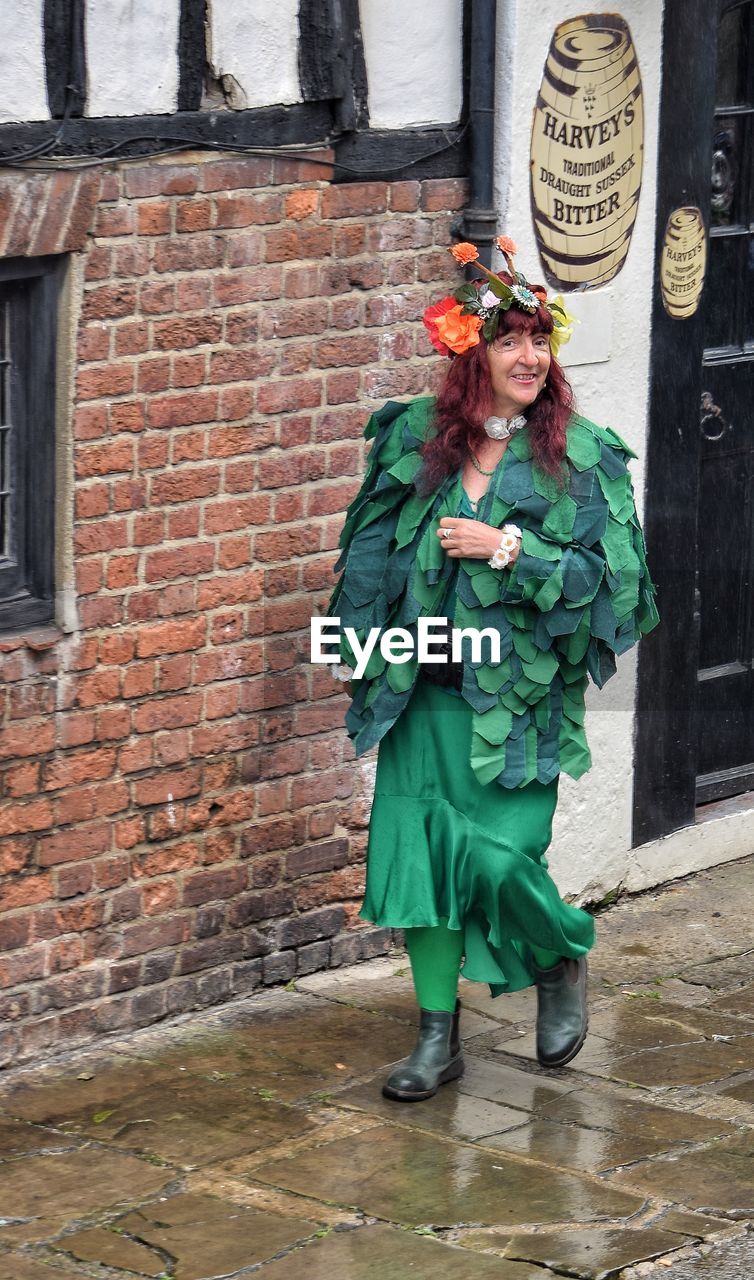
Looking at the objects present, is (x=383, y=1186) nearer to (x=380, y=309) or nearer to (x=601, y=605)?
(x=601, y=605)

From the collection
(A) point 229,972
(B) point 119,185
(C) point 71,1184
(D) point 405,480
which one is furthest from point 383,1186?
(B) point 119,185

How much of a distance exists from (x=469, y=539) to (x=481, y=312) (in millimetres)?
558

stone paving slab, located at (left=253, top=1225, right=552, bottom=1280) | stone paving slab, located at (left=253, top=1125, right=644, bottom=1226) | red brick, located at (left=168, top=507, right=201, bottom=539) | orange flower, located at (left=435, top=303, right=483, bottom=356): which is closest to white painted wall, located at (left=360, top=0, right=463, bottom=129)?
orange flower, located at (left=435, top=303, right=483, bottom=356)

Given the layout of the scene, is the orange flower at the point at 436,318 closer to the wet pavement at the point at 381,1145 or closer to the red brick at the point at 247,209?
the red brick at the point at 247,209

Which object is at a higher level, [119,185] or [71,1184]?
[119,185]

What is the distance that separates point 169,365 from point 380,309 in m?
0.81

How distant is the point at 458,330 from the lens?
5.29m

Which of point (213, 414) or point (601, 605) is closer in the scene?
point (601, 605)

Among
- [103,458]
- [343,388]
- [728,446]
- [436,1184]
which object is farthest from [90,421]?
[728,446]

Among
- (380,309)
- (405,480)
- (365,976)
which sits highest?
(380,309)

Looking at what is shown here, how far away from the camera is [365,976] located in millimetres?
6402

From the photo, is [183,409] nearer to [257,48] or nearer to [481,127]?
[257,48]

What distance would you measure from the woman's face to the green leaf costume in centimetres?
12

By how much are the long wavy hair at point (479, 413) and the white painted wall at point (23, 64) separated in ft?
3.85
